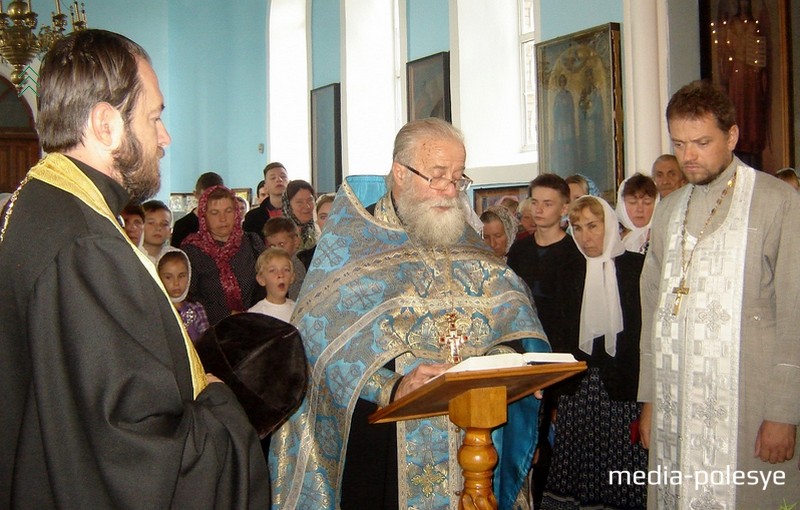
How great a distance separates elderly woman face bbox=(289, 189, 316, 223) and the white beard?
3.82 metres

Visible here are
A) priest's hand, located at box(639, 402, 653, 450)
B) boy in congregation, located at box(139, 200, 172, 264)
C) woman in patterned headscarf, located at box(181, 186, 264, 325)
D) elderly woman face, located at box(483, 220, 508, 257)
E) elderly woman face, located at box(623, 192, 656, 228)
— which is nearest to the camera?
priest's hand, located at box(639, 402, 653, 450)

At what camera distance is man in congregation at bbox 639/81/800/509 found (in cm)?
300

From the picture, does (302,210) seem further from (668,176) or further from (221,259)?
(668,176)

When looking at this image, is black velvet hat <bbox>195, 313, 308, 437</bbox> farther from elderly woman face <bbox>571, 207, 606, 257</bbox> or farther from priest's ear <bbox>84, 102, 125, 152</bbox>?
elderly woman face <bbox>571, 207, 606, 257</bbox>

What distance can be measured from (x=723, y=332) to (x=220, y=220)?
334 centimetres

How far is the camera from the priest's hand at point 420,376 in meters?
2.59

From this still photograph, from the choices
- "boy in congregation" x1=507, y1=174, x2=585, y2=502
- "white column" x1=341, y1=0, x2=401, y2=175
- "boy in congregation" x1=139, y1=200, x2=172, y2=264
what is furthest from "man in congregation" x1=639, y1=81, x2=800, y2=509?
"white column" x1=341, y1=0, x2=401, y2=175

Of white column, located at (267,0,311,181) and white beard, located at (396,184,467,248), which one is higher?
white column, located at (267,0,311,181)

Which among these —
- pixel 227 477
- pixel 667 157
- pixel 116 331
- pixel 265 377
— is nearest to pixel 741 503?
pixel 265 377

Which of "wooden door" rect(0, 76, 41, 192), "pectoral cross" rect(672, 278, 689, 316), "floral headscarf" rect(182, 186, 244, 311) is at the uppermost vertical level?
"wooden door" rect(0, 76, 41, 192)

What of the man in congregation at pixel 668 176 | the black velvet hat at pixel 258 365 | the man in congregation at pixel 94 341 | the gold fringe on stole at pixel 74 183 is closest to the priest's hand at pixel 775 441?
the black velvet hat at pixel 258 365

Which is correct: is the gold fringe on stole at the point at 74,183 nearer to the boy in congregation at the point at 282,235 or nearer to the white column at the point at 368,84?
the boy in congregation at the point at 282,235

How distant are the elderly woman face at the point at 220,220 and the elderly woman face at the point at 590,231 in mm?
2267

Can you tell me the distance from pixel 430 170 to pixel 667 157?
3.50 meters
